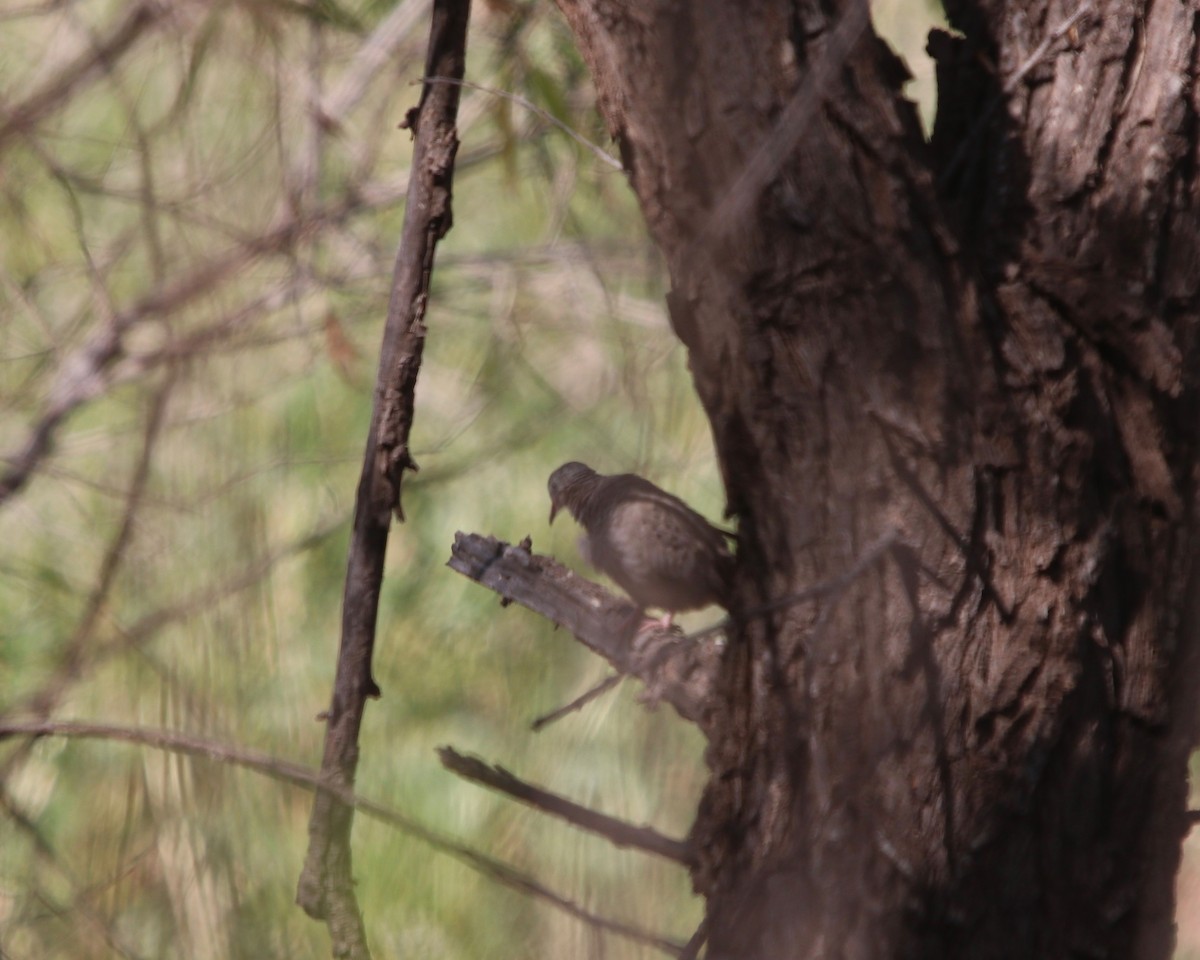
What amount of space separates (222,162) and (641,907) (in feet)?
5.65

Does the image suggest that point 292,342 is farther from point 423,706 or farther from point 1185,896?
point 1185,896

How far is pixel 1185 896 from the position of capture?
381cm

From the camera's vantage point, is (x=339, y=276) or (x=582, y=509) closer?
(x=582, y=509)

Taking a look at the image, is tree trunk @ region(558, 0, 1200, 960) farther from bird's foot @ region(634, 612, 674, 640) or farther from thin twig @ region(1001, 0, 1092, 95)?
bird's foot @ region(634, 612, 674, 640)

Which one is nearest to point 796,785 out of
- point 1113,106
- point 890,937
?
point 890,937

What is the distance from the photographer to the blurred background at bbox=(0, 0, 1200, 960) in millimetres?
1820

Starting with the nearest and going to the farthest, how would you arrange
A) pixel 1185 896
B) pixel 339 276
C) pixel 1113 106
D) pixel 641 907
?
pixel 1113 106 → pixel 641 907 → pixel 339 276 → pixel 1185 896

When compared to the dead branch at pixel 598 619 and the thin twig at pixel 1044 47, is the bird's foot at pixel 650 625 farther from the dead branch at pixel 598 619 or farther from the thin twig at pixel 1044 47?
the thin twig at pixel 1044 47

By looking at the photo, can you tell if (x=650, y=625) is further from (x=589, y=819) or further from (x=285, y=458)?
(x=285, y=458)

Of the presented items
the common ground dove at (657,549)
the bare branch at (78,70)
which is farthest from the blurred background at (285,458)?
the common ground dove at (657,549)

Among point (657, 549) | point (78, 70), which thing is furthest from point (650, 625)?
point (78, 70)

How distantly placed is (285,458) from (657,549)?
85 centimetres

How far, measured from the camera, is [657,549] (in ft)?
8.54

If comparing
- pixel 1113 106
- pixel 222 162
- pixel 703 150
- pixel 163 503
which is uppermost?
pixel 222 162
